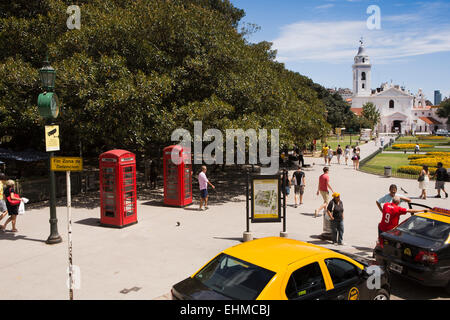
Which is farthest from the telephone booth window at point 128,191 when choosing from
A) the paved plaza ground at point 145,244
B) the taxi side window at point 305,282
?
the taxi side window at point 305,282

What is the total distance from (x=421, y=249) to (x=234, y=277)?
4316mm

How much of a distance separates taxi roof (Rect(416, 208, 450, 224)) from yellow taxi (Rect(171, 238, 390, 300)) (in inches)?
113

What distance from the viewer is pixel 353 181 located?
2236 centimetres

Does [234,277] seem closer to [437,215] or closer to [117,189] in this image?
[437,215]

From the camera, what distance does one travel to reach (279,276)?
16.3ft

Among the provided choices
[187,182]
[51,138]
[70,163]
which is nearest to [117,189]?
[51,138]

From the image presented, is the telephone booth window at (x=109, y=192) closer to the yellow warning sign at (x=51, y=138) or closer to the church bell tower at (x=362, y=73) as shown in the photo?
the yellow warning sign at (x=51, y=138)

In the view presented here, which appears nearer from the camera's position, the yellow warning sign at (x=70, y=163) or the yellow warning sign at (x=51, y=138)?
the yellow warning sign at (x=70, y=163)

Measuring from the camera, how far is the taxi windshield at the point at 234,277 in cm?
494

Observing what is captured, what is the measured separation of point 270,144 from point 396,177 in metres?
12.0

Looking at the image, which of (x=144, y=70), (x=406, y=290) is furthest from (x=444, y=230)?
(x=144, y=70)

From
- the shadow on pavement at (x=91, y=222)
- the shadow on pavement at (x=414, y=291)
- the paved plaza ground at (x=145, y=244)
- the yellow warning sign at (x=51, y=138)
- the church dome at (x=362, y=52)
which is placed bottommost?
the shadow on pavement at (x=414, y=291)

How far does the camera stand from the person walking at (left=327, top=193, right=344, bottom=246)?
32.9 ft
